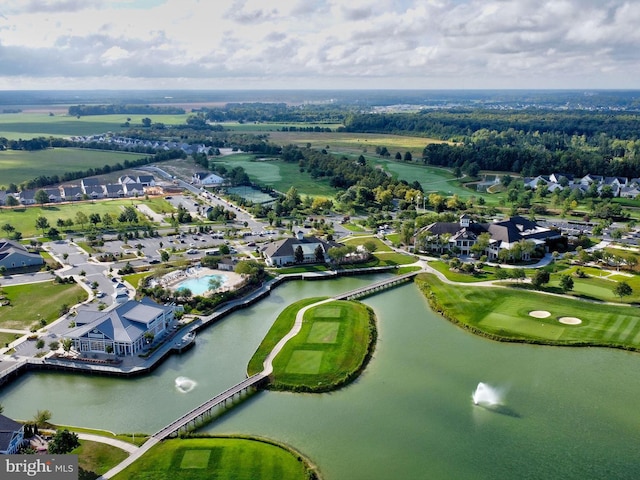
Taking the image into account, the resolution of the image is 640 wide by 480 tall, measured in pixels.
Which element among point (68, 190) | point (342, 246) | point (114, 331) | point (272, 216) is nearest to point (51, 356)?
point (114, 331)

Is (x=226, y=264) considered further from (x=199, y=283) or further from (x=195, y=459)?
(x=195, y=459)

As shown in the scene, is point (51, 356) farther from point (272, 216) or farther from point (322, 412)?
point (272, 216)

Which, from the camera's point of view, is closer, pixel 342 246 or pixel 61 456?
pixel 61 456

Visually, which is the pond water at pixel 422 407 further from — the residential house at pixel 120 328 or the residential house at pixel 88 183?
the residential house at pixel 88 183

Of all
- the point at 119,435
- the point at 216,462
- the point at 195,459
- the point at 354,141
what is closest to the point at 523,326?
the point at 216,462

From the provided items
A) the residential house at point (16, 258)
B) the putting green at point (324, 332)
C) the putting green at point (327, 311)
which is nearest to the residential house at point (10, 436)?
the putting green at point (324, 332)

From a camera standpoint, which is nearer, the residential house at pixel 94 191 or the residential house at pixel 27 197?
the residential house at pixel 27 197

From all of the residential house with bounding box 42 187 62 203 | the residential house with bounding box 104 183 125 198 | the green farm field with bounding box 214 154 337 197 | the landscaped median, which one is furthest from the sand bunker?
the residential house with bounding box 42 187 62 203
